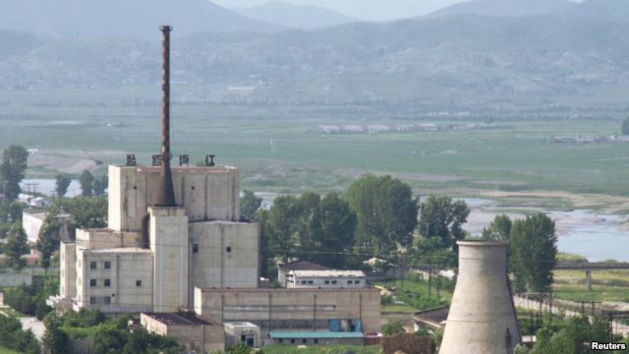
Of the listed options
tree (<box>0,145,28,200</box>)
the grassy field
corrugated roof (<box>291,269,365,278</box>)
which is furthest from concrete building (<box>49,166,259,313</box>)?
tree (<box>0,145,28,200</box>)

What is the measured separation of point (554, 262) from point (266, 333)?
40.0 ft

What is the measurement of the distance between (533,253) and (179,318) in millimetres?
13713

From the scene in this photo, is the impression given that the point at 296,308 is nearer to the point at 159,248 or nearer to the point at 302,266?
the point at 159,248

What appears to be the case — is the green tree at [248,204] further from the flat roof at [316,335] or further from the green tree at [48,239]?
the flat roof at [316,335]

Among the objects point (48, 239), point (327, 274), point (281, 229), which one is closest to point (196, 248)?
point (327, 274)

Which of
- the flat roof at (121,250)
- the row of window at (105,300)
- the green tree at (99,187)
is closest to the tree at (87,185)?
the green tree at (99,187)

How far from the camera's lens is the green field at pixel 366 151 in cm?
12431

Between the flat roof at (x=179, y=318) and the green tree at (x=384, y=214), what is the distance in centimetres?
2155

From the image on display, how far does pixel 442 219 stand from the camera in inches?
3068

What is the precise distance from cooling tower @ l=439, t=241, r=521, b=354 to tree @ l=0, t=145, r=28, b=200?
188 feet

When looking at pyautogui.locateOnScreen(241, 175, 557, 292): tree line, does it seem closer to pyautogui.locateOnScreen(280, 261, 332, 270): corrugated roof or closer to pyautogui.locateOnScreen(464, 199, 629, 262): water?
pyautogui.locateOnScreen(280, 261, 332, 270): corrugated roof

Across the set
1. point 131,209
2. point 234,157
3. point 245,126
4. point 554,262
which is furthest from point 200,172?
point 245,126

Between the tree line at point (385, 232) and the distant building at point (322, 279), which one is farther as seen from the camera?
the tree line at point (385, 232)

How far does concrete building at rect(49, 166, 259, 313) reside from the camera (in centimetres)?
5853
